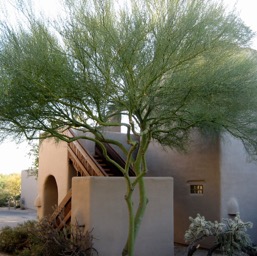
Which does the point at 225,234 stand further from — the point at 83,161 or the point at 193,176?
the point at 83,161

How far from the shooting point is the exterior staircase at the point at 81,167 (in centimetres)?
1177

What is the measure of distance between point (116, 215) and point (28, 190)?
2123cm

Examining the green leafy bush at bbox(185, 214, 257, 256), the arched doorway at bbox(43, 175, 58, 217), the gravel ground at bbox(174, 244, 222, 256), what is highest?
the arched doorway at bbox(43, 175, 58, 217)

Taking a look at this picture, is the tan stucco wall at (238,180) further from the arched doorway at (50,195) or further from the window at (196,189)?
the arched doorway at (50,195)

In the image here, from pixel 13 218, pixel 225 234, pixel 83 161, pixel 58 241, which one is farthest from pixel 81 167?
pixel 13 218

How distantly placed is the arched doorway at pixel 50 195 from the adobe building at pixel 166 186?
0.14 ft

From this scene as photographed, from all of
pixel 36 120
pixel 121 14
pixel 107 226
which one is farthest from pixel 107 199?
pixel 121 14

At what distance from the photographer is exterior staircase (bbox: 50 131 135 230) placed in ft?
38.6

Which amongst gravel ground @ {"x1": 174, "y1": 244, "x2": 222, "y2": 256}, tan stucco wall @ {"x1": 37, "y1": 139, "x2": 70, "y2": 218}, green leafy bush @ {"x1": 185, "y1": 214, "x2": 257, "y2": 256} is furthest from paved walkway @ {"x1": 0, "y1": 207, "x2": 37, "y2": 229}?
green leafy bush @ {"x1": 185, "y1": 214, "x2": 257, "y2": 256}

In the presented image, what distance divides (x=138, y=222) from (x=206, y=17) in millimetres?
5140

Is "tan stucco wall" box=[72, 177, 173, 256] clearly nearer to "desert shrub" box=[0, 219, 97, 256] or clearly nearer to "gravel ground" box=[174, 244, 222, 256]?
"desert shrub" box=[0, 219, 97, 256]

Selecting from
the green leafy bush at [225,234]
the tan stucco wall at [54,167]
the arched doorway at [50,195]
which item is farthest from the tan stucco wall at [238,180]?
the arched doorway at [50,195]

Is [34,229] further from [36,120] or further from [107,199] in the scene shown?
[36,120]

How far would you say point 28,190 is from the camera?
30.4 m
